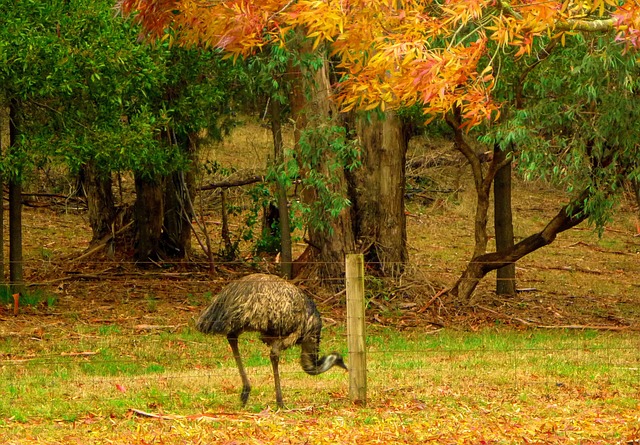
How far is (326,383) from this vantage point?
1226 cm

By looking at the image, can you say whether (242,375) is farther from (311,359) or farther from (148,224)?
(148,224)

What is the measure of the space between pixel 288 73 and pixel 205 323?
8.11 m

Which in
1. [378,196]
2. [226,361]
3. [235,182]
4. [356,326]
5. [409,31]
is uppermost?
[409,31]

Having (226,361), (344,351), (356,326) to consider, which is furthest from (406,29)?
(226,361)

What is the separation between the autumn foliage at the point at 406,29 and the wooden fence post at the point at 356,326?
5.87 ft

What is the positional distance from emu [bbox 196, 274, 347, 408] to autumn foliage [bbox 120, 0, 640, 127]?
7.65 ft

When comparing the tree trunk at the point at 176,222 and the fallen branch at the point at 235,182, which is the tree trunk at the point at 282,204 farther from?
the fallen branch at the point at 235,182

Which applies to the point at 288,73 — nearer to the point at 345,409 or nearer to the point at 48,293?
the point at 48,293

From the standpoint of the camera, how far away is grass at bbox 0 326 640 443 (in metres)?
9.78

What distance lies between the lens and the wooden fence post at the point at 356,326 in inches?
398

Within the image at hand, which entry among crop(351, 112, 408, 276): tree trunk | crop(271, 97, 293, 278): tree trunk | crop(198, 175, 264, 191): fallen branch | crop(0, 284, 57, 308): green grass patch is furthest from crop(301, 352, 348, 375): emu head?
crop(198, 175, 264, 191): fallen branch

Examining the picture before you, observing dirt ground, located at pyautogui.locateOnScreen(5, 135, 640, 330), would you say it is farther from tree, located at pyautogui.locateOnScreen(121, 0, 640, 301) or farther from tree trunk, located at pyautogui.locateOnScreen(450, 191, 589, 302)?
tree, located at pyautogui.locateOnScreen(121, 0, 640, 301)

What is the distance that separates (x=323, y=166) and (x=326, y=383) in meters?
6.23

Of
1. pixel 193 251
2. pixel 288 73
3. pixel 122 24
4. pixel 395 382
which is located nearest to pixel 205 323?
pixel 395 382
